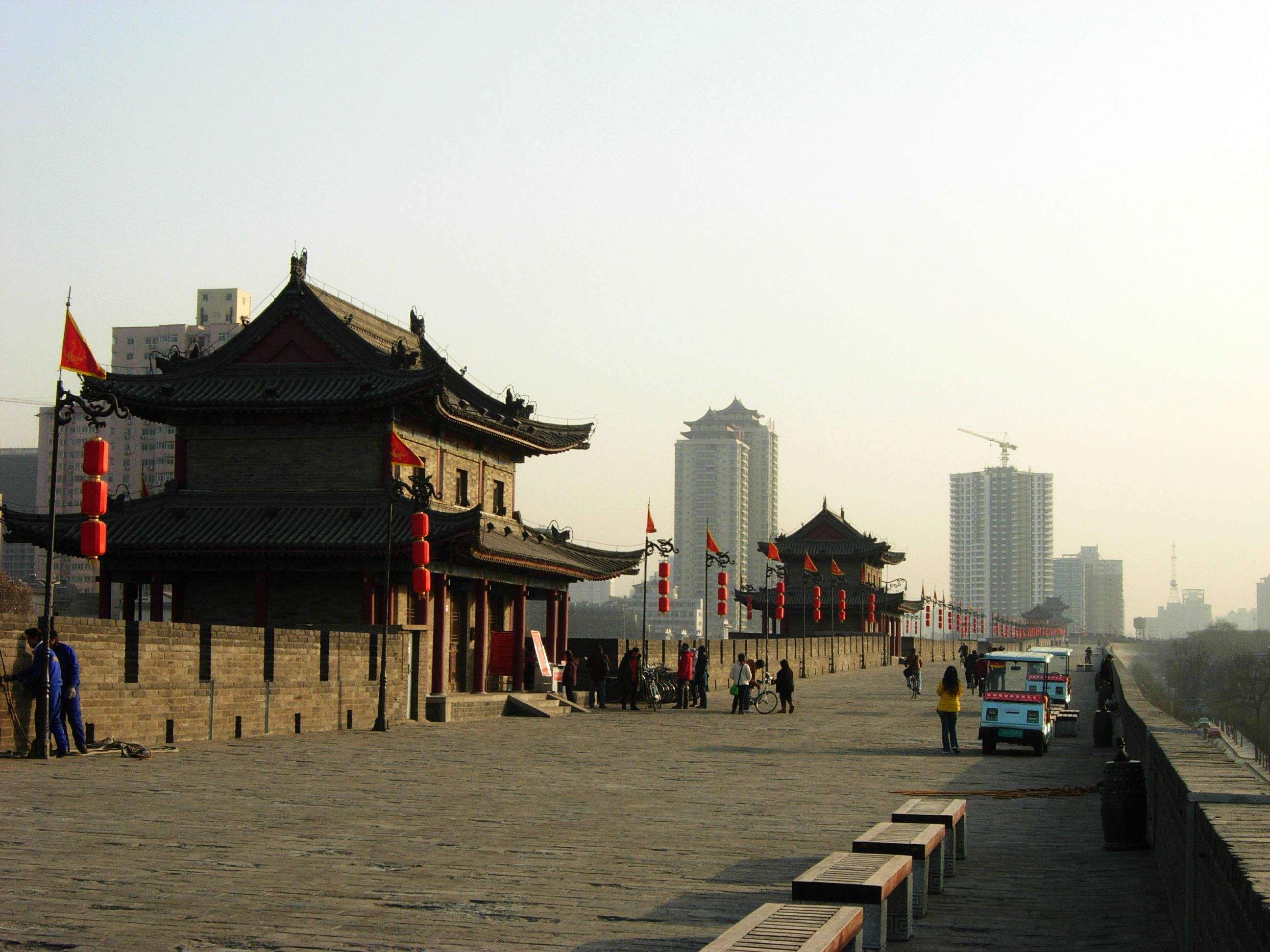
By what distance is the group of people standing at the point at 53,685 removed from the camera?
17.6 meters

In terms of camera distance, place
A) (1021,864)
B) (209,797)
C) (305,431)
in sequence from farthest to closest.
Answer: (305,431), (209,797), (1021,864)

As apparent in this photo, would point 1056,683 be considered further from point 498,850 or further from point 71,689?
point 498,850

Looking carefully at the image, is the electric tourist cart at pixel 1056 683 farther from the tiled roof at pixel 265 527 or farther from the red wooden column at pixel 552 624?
the red wooden column at pixel 552 624

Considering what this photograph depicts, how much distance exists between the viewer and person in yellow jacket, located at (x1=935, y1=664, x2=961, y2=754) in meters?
22.0

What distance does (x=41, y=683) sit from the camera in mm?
17547

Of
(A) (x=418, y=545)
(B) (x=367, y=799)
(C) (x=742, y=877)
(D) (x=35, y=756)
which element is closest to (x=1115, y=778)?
(C) (x=742, y=877)

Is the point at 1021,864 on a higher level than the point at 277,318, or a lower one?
lower

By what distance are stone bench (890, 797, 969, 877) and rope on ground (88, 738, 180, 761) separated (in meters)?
10.7

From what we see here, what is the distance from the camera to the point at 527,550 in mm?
36188

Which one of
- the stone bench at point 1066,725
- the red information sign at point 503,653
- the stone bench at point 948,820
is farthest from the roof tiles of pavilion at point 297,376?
the stone bench at point 948,820

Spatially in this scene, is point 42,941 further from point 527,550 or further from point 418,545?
point 527,550

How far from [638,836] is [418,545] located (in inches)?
695

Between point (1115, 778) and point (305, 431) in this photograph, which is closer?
point (1115, 778)

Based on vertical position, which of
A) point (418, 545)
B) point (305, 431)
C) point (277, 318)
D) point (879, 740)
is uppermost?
point (277, 318)
